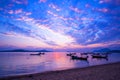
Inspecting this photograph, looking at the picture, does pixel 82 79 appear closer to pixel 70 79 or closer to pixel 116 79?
pixel 70 79

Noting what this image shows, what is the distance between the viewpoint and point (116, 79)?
38.2 feet

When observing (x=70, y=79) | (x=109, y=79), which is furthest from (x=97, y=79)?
(x=70, y=79)

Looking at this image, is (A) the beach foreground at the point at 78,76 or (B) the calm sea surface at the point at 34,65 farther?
(B) the calm sea surface at the point at 34,65

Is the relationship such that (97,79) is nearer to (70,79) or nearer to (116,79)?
(116,79)

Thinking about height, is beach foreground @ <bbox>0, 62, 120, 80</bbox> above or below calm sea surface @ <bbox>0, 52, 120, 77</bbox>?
above

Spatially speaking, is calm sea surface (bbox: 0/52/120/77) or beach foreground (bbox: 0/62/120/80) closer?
beach foreground (bbox: 0/62/120/80)

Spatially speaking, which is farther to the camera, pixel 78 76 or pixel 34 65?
pixel 34 65

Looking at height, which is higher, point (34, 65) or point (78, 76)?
point (78, 76)

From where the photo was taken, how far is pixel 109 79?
1172cm

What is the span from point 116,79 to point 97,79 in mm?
1590

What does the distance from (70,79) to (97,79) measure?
2.40 metres

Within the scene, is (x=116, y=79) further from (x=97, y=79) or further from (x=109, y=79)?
(x=97, y=79)

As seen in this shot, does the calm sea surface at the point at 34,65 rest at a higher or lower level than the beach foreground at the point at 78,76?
lower

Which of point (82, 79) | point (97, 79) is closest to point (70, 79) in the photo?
point (82, 79)
